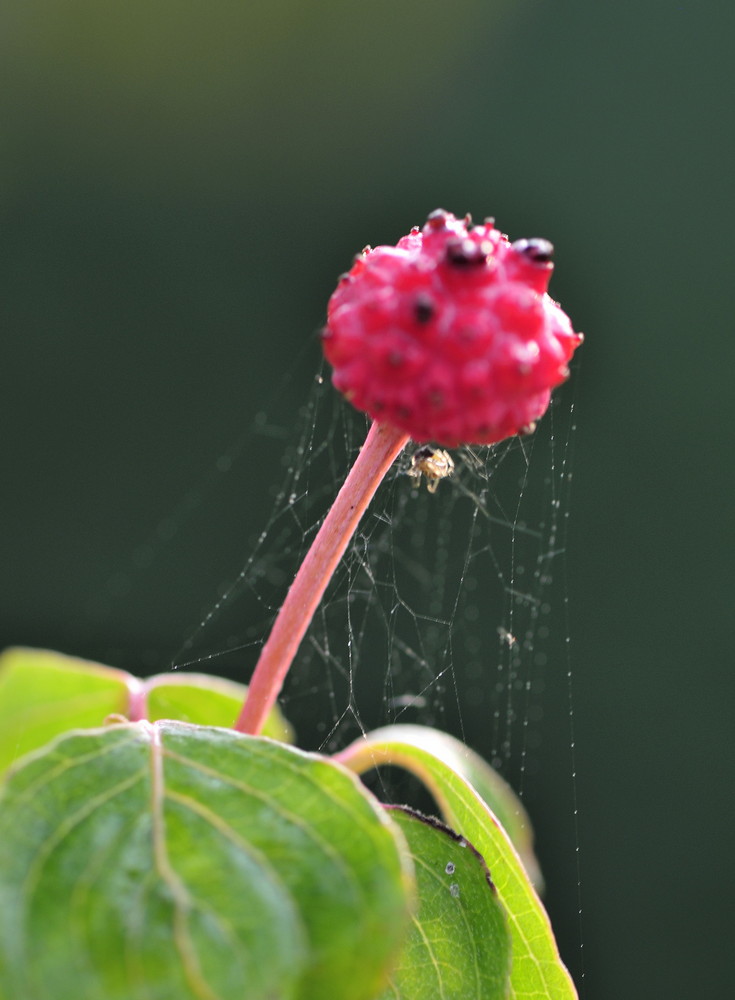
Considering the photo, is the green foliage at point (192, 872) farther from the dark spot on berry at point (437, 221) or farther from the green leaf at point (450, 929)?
the dark spot on berry at point (437, 221)

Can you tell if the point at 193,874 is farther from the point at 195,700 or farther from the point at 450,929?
the point at 195,700

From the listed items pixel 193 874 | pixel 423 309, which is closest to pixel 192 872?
pixel 193 874

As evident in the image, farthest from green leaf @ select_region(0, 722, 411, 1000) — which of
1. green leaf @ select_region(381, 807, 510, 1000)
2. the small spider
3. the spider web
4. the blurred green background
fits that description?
the blurred green background

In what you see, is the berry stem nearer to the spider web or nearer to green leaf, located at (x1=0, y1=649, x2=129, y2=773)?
green leaf, located at (x1=0, y1=649, x2=129, y2=773)

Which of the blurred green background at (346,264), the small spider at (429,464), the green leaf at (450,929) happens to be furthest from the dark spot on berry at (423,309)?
the blurred green background at (346,264)

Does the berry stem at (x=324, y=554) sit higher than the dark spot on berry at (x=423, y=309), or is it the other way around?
the dark spot on berry at (x=423, y=309)

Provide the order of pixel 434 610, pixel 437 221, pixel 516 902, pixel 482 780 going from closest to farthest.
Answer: pixel 437 221
pixel 516 902
pixel 482 780
pixel 434 610
